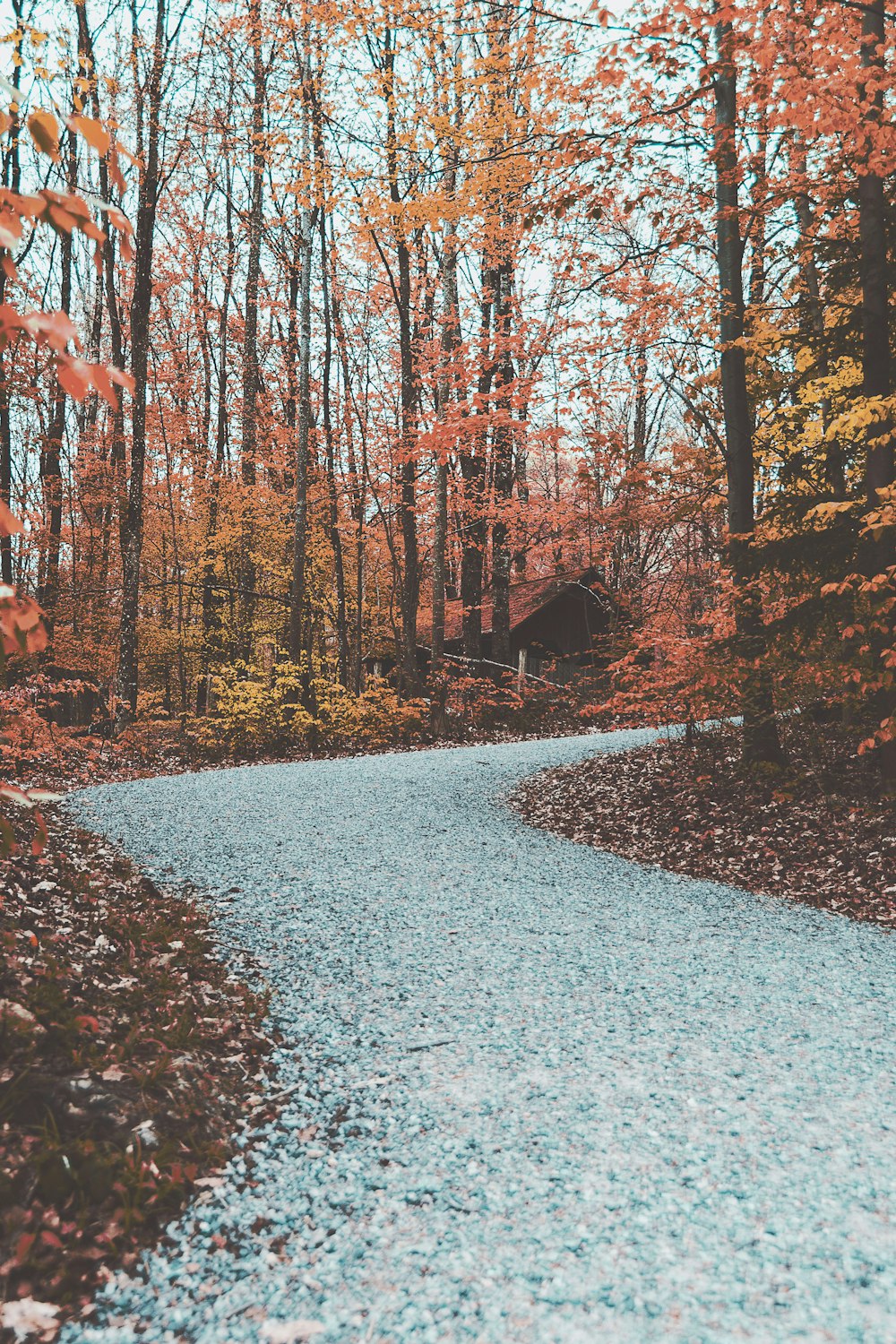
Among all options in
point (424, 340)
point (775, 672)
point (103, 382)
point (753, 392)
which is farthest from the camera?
point (424, 340)

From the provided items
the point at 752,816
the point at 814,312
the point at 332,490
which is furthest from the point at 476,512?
the point at 752,816

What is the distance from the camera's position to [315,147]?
14.3 m

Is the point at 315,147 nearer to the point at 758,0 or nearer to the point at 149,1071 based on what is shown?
the point at 758,0

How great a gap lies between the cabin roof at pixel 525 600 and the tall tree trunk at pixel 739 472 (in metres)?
11.9

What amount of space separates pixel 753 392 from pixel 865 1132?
8.52 m

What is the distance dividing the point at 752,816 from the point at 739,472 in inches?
149

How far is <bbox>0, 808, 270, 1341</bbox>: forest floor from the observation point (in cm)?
232

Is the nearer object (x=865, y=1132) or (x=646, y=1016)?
(x=865, y=1132)

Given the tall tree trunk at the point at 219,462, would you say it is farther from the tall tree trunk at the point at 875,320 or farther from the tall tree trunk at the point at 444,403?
the tall tree trunk at the point at 875,320

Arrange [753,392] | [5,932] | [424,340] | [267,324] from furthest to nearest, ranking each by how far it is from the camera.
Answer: [267,324], [424,340], [753,392], [5,932]

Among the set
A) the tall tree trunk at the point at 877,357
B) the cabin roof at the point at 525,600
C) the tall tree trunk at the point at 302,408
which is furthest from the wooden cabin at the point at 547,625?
the tall tree trunk at the point at 877,357

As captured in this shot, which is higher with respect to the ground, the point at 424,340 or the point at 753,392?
the point at 424,340

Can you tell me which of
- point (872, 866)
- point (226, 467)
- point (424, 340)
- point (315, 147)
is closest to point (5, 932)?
point (872, 866)

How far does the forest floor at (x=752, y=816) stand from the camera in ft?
22.4
